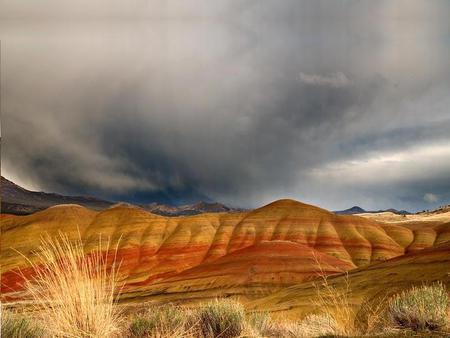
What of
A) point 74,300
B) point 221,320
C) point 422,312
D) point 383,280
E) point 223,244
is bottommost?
point 383,280

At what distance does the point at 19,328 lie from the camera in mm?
7348

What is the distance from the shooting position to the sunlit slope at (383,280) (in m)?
25.5

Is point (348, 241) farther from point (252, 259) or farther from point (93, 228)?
point (93, 228)

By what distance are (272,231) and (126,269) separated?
38.3 metres

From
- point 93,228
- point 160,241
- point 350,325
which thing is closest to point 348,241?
point 160,241

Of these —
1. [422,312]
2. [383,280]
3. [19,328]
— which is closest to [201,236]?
[383,280]

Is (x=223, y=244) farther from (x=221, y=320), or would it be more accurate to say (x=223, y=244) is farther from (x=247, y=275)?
(x=221, y=320)

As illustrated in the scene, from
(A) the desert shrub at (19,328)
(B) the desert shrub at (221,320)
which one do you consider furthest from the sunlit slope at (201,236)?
(A) the desert shrub at (19,328)

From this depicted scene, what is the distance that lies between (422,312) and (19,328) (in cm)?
775

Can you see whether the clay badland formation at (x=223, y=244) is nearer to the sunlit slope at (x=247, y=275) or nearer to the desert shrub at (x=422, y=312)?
the sunlit slope at (x=247, y=275)

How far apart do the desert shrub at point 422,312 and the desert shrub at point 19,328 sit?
727 centimetres

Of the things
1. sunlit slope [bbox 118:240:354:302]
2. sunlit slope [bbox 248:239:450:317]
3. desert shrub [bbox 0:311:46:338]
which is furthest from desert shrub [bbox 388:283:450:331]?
sunlit slope [bbox 118:240:354:302]

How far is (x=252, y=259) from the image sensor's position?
73.2 m

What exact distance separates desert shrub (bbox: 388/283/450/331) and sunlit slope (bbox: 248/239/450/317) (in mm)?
13532
